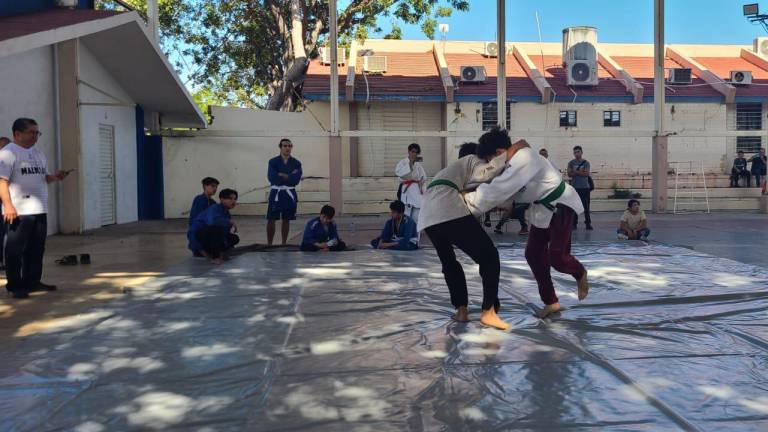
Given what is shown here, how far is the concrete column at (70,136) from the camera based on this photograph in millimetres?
11250

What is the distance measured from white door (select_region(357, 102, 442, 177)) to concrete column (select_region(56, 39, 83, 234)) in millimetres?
9899

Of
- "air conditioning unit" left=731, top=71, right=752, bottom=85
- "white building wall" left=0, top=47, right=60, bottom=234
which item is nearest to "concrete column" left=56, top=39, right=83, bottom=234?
"white building wall" left=0, top=47, right=60, bottom=234

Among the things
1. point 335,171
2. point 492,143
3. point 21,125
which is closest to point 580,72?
point 335,171

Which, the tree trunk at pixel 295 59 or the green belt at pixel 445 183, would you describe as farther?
the tree trunk at pixel 295 59

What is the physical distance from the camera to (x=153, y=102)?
14.9 metres

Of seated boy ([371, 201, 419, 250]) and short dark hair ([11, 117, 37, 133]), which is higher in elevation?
short dark hair ([11, 117, 37, 133])

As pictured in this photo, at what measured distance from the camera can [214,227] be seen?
308 inches

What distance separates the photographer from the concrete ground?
2951 mm

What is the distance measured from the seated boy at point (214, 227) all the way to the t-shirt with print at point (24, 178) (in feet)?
7.19

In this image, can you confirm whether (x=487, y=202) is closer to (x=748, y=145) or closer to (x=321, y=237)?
(x=321, y=237)

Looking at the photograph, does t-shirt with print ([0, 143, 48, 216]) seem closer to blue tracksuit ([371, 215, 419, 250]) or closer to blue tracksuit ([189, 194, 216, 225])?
blue tracksuit ([189, 194, 216, 225])

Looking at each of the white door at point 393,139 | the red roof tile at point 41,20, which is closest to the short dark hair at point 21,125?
the red roof tile at point 41,20

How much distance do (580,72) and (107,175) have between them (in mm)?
13782

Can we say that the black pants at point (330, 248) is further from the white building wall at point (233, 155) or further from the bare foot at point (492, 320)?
the white building wall at point (233, 155)
